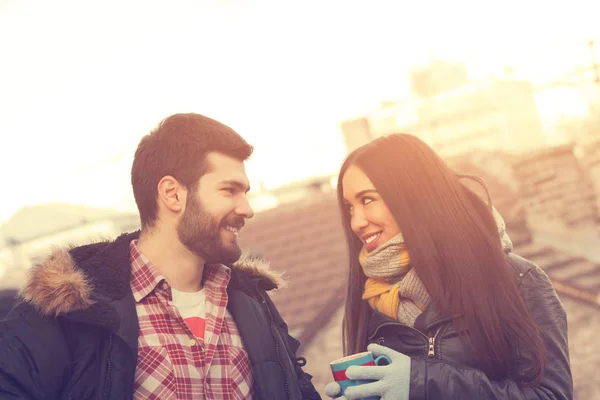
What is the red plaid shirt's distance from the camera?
1.86 m

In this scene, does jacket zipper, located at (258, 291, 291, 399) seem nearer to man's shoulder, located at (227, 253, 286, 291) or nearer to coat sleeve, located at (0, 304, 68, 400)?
man's shoulder, located at (227, 253, 286, 291)

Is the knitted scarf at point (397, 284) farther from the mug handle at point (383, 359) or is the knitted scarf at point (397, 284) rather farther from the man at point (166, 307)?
the man at point (166, 307)

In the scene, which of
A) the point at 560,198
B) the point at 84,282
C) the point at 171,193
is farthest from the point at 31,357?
the point at 560,198

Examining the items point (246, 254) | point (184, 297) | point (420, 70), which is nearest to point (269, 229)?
point (246, 254)

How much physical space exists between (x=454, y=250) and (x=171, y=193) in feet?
3.49

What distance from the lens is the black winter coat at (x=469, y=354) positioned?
181 cm

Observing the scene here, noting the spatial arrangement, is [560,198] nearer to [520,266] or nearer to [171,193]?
[520,266]

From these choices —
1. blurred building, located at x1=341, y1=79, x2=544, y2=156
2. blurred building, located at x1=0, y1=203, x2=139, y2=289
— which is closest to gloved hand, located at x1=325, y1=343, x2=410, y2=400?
blurred building, located at x1=0, y1=203, x2=139, y2=289

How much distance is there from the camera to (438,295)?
2.00 metres

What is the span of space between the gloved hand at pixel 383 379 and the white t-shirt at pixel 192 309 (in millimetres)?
532

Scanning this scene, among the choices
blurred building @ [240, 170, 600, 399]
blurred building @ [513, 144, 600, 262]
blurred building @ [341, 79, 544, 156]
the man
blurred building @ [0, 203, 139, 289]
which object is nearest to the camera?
the man

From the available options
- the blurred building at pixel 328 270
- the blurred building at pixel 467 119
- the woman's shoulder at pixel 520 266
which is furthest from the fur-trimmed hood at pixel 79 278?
the blurred building at pixel 467 119

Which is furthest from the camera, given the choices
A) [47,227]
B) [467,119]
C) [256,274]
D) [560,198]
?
[467,119]

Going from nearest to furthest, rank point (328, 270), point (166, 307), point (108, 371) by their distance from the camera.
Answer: point (108, 371) < point (166, 307) < point (328, 270)
